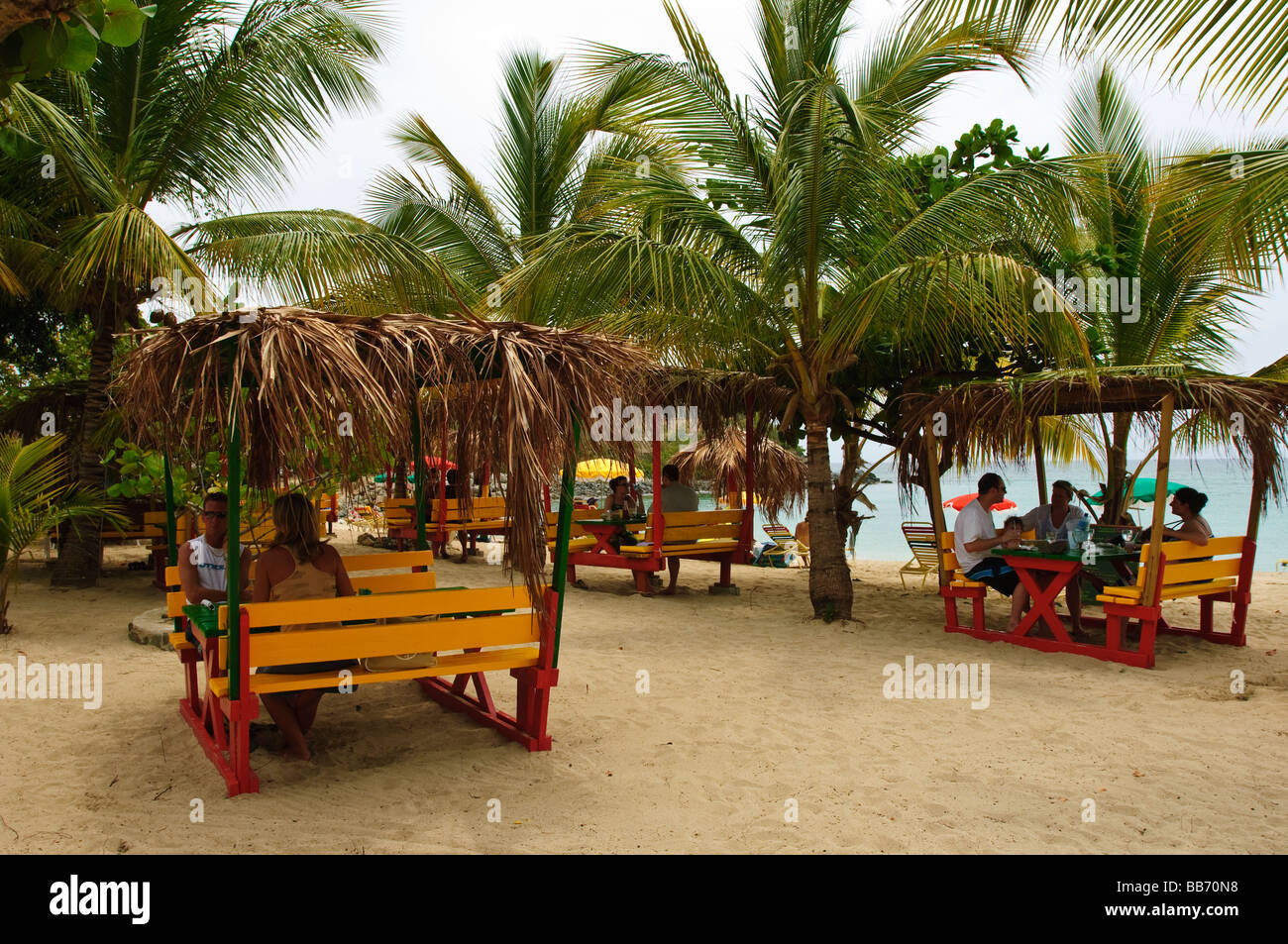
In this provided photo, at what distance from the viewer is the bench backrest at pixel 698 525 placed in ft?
35.1

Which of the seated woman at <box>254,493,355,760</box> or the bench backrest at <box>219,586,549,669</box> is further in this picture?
the seated woman at <box>254,493,355,760</box>

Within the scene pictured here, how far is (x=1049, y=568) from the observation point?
726cm

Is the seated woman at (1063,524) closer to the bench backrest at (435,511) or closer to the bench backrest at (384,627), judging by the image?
the bench backrest at (384,627)

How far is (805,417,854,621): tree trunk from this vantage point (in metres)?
9.23

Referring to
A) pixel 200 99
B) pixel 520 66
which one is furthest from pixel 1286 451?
pixel 520 66

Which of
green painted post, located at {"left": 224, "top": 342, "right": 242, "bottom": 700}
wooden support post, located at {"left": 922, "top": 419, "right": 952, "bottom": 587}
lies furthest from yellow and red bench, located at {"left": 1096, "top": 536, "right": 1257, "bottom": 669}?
green painted post, located at {"left": 224, "top": 342, "right": 242, "bottom": 700}

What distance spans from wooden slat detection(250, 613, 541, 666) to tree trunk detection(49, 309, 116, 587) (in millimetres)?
7020

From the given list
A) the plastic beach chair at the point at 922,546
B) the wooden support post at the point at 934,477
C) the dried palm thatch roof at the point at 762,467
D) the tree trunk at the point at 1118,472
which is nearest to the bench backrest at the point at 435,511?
the dried palm thatch roof at the point at 762,467

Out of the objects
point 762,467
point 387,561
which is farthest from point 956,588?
point 762,467

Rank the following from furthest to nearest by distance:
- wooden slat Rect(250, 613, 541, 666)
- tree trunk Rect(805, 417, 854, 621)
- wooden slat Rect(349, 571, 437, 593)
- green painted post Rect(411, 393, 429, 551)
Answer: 1. tree trunk Rect(805, 417, 854, 621)
2. green painted post Rect(411, 393, 429, 551)
3. wooden slat Rect(349, 571, 437, 593)
4. wooden slat Rect(250, 613, 541, 666)

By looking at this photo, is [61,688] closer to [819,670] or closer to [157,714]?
[157,714]

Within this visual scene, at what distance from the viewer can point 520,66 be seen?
591 inches

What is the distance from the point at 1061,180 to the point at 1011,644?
4003 millimetres

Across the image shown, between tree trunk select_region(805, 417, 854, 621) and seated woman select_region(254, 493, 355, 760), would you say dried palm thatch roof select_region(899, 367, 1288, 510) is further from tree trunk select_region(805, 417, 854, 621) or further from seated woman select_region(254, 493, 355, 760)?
seated woman select_region(254, 493, 355, 760)
